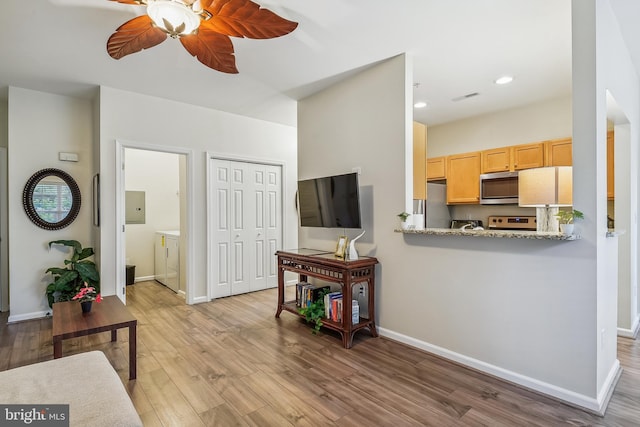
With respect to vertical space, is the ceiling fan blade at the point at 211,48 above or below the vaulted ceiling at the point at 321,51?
below

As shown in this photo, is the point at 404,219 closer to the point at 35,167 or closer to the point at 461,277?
the point at 461,277

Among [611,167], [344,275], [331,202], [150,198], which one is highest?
[611,167]

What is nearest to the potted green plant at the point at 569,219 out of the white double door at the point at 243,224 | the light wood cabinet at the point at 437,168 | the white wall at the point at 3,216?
the light wood cabinet at the point at 437,168

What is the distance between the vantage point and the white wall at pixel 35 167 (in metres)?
3.76

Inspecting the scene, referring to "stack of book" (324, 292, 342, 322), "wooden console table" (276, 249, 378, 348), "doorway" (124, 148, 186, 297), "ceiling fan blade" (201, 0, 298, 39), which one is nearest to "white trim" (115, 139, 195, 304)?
"doorway" (124, 148, 186, 297)

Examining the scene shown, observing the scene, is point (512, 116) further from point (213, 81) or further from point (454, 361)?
point (213, 81)

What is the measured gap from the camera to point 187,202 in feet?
14.5

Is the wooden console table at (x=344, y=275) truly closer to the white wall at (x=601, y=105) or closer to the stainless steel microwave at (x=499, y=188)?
the white wall at (x=601, y=105)

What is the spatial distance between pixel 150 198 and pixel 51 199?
82.8 inches

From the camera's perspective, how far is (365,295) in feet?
11.2

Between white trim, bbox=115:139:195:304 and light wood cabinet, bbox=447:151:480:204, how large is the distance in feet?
12.6

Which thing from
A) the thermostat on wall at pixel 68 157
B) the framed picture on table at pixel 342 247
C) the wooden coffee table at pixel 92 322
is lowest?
the wooden coffee table at pixel 92 322

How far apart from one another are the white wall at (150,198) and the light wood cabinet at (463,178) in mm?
4661

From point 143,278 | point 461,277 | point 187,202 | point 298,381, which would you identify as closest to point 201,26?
point 298,381
